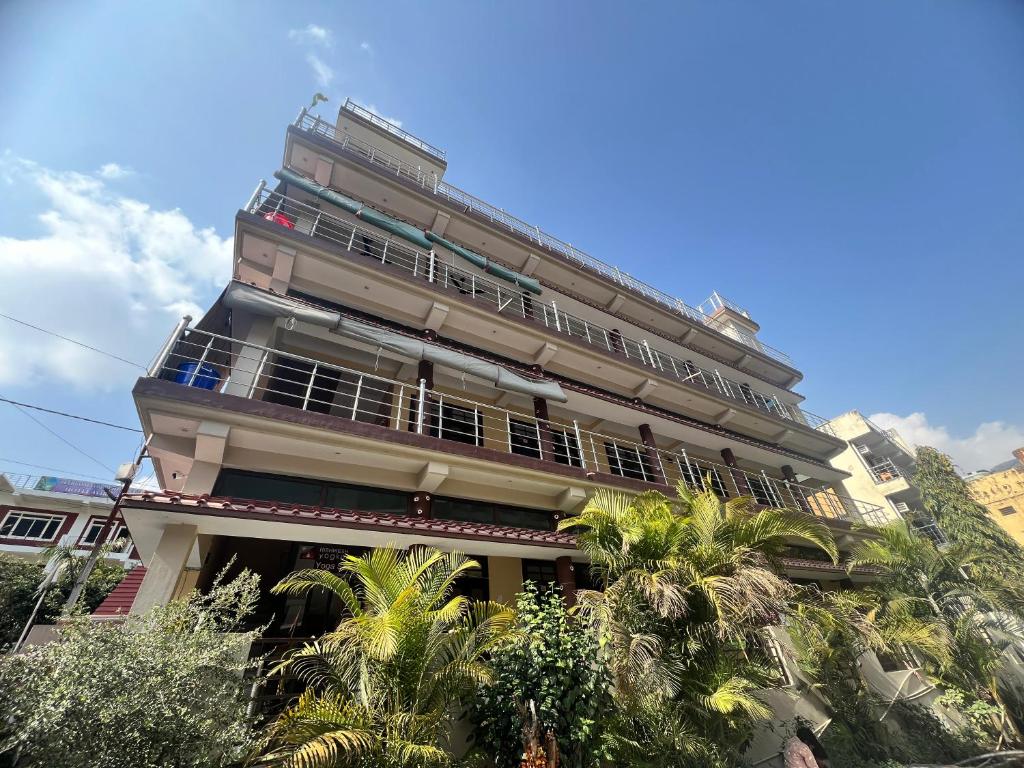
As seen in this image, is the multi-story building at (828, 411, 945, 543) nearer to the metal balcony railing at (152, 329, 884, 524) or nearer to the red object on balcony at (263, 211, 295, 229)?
the metal balcony railing at (152, 329, 884, 524)

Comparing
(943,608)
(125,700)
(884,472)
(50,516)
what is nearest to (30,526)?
(50,516)

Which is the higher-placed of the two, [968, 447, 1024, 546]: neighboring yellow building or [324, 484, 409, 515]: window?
[968, 447, 1024, 546]: neighboring yellow building

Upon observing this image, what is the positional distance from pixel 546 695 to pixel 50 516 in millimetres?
39744

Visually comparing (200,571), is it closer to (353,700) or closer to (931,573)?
(353,700)

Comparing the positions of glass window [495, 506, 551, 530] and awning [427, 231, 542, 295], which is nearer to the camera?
glass window [495, 506, 551, 530]

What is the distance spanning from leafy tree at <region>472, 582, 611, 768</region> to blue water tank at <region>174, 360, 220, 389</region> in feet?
20.9

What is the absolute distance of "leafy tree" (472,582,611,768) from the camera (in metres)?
4.51

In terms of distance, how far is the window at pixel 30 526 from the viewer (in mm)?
25747

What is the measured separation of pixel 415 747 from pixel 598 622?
312 centimetres

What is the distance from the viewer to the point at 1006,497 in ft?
94.9

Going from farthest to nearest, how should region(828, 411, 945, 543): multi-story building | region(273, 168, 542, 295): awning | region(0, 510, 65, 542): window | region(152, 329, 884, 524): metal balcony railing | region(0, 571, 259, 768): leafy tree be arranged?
region(0, 510, 65, 542): window → region(828, 411, 945, 543): multi-story building → region(273, 168, 542, 295): awning → region(152, 329, 884, 524): metal balcony railing → region(0, 571, 259, 768): leafy tree

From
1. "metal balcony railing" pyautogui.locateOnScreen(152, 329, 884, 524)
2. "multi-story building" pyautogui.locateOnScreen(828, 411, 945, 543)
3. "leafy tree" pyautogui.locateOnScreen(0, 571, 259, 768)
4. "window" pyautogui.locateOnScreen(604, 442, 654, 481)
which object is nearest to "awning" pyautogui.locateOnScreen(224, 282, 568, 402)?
"metal balcony railing" pyautogui.locateOnScreen(152, 329, 884, 524)

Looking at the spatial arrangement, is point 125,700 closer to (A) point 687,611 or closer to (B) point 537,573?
(A) point 687,611

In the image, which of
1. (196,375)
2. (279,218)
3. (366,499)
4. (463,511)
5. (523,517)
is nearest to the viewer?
(196,375)
